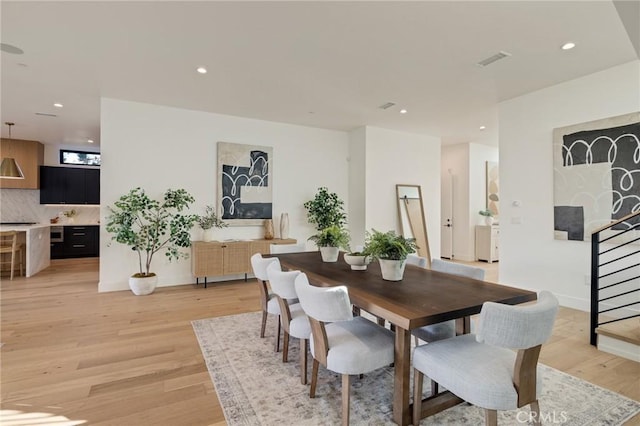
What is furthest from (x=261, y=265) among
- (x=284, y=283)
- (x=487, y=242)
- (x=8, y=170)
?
(x=487, y=242)

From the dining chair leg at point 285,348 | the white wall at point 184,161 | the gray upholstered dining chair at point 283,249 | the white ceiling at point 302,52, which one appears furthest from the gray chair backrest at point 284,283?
the white wall at point 184,161

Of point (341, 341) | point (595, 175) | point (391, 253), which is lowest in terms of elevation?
point (341, 341)

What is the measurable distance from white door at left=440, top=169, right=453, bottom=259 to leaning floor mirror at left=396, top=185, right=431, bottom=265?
160cm

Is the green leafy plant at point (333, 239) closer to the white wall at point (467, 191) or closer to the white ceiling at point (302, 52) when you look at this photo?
the white ceiling at point (302, 52)

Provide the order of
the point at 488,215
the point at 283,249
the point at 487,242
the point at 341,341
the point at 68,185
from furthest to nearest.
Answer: the point at 68,185 < the point at 488,215 < the point at 487,242 < the point at 283,249 < the point at 341,341

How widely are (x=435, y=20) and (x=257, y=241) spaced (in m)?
4.09

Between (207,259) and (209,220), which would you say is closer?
(207,259)

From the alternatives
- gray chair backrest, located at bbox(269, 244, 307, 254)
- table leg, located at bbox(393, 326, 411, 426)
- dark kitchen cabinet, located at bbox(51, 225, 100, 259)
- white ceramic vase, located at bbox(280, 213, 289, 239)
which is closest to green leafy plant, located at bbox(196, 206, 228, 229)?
white ceramic vase, located at bbox(280, 213, 289, 239)

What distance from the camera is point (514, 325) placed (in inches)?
52.1

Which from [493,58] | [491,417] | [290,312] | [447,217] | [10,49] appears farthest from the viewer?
[447,217]

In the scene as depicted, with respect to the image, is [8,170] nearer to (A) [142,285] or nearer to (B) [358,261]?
(A) [142,285]

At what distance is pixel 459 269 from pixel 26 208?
31.7ft

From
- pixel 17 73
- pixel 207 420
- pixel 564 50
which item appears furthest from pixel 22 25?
pixel 564 50

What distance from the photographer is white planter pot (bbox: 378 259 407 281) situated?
85.7 inches
